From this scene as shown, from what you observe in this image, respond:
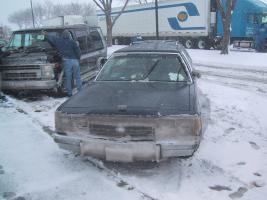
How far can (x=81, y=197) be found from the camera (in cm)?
426

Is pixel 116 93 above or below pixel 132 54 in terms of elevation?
below

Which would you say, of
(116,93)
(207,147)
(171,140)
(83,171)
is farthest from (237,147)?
(83,171)

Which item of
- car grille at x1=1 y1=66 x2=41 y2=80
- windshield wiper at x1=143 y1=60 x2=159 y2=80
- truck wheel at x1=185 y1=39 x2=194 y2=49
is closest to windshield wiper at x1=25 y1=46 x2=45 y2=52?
car grille at x1=1 y1=66 x2=41 y2=80

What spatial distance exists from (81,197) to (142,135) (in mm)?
1055

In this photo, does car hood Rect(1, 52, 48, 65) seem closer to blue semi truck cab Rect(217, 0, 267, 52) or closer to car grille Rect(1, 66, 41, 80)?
car grille Rect(1, 66, 41, 80)

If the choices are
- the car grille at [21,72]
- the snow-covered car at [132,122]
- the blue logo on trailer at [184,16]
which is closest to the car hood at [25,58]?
the car grille at [21,72]

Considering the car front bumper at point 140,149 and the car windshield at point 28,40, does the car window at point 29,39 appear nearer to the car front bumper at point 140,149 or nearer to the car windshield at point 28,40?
the car windshield at point 28,40

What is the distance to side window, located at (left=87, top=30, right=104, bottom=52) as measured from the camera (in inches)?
428

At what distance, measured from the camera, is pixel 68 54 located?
9039 mm

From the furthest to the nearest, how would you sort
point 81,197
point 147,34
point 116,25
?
point 116,25 → point 147,34 → point 81,197

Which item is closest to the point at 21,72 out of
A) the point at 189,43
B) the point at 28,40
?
the point at 28,40

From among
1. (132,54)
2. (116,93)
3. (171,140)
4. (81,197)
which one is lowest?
(81,197)

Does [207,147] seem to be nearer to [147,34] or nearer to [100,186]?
[100,186]

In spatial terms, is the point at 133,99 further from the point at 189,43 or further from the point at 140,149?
the point at 189,43
